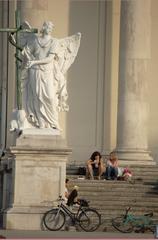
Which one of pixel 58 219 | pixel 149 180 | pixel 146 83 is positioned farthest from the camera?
pixel 146 83

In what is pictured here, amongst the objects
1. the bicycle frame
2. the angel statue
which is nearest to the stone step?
the bicycle frame

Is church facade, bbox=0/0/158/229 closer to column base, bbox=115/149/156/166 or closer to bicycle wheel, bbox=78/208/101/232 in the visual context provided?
column base, bbox=115/149/156/166

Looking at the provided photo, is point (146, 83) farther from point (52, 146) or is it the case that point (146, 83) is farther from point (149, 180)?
point (52, 146)

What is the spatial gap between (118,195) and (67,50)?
17.6ft

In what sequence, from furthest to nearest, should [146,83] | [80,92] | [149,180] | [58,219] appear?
[80,92] < [146,83] < [149,180] < [58,219]

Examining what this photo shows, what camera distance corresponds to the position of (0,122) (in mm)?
48938

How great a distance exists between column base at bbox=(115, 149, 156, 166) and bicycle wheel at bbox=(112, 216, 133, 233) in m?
7.85

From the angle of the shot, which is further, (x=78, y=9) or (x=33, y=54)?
(x=78, y=9)

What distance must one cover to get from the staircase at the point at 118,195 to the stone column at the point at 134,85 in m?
2.48

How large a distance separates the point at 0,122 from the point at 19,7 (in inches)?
205

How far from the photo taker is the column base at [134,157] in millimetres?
44347

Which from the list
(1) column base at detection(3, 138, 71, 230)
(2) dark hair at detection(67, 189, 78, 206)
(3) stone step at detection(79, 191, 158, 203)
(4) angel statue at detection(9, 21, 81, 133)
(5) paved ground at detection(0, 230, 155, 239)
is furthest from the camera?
(3) stone step at detection(79, 191, 158, 203)

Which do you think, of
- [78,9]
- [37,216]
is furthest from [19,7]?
[37,216]

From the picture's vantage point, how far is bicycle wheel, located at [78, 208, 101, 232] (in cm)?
3578
